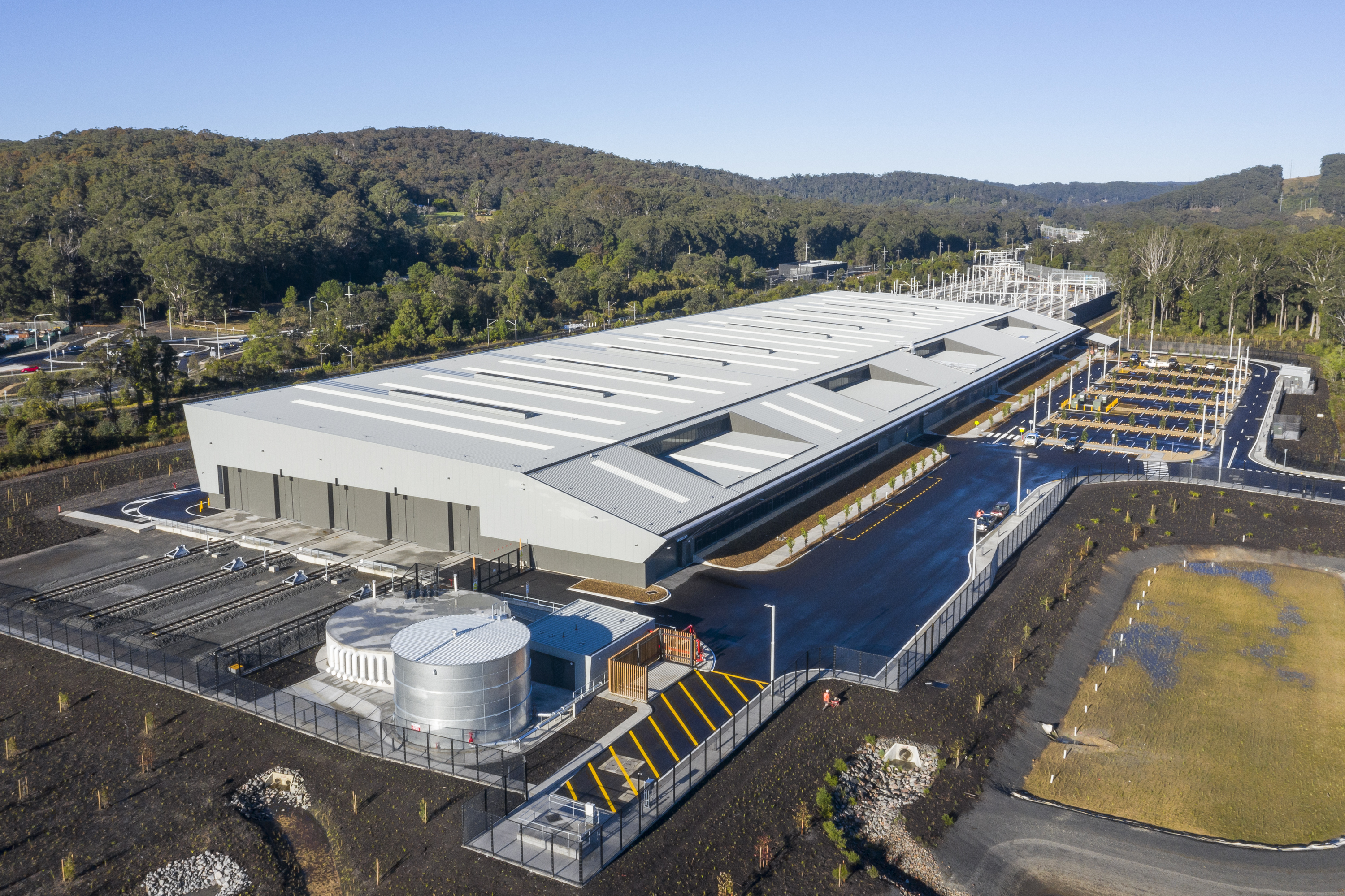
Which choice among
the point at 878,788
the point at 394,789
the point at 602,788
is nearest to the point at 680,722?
the point at 602,788

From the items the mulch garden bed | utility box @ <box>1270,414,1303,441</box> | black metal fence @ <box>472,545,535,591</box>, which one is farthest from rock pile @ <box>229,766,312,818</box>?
utility box @ <box>1270,414,1303,441</box>

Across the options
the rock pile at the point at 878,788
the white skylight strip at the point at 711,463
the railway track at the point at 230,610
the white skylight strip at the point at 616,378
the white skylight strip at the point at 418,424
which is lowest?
the rock pile at the point at 878,788

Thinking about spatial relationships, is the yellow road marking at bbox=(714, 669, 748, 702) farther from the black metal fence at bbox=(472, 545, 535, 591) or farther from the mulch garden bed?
the black metal fence at bbox=(472, 545, 535, 591)

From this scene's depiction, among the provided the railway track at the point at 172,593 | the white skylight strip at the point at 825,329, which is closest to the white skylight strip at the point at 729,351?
the white skylight strip at the point at 825,329

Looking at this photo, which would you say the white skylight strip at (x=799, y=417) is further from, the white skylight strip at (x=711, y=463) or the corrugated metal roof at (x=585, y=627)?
the corrugated metal roof at (x=585, y=627)

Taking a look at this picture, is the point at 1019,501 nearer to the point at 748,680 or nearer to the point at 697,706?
the point at 748,680

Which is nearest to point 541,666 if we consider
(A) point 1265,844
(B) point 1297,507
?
(A) point 1265,844
